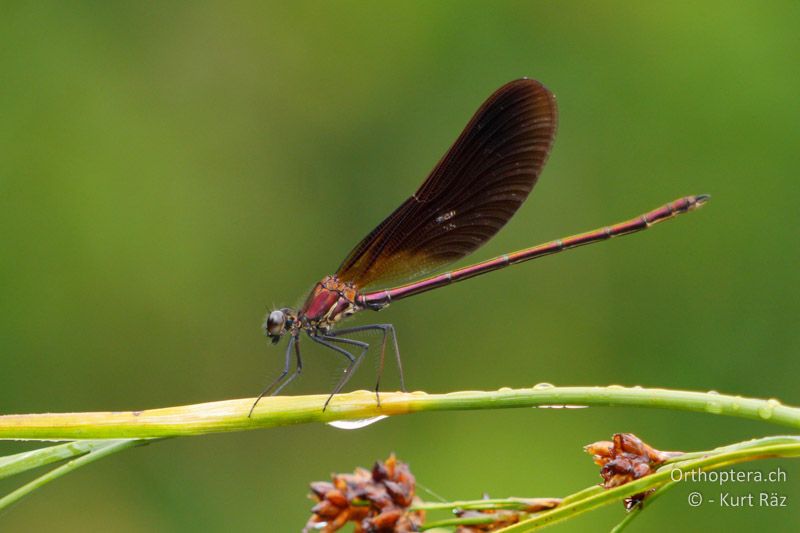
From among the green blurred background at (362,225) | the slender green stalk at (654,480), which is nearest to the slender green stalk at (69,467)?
the slender green stalk at (654,480)

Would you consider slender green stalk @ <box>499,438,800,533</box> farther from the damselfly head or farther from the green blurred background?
the green blurred background

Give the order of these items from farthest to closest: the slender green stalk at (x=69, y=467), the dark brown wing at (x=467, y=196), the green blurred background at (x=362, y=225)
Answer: the green blurred background at (x=362, y=225)
the dark brown wing at (x=467, y=196)
the slender green stalk at (x=69, y=467)

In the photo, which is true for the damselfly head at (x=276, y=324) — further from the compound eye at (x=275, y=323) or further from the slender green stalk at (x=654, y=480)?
the slender green stalk at (x=654, y=480)

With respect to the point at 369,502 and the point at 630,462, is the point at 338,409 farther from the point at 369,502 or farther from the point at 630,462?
the point at 630,462

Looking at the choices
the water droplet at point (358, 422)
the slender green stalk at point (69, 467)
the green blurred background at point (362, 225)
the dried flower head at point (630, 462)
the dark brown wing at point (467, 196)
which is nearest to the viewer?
the slender green stalk at point (69, 467)

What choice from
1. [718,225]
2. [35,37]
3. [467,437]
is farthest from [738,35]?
[35,37]

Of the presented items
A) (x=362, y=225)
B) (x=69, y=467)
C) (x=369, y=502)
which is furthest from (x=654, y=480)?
(x=362, y=225)

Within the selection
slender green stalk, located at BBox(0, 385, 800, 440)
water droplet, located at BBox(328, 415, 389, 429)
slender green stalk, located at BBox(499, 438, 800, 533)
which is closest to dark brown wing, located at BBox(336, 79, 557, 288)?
water droplet, located at BBox(328, 415, 389, 429)

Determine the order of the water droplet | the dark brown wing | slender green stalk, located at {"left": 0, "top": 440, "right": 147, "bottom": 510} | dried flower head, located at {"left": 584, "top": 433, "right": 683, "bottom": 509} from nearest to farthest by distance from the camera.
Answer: slender green stalk, located at {"left": 0, "top": 440, "right": 147, "bottom": 510} → dried flower head, located at {"left": 584, "top": 433, "right": 683, "bottom": 509} → the water droplet → the dark brown wing
